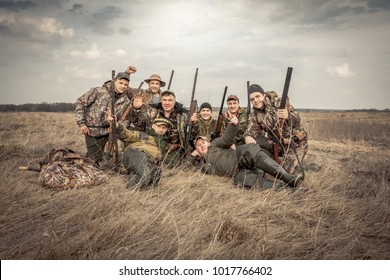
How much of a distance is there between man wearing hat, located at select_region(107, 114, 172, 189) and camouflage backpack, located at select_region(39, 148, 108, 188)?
0.57 m

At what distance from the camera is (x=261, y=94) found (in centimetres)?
570

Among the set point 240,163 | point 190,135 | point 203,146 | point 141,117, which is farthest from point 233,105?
point 141,117

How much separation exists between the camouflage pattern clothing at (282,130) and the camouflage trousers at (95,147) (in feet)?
10.8

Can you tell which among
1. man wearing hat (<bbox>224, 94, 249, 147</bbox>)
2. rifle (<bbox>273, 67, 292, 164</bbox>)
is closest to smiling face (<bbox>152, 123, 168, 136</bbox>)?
man wearing hat (<bbox>224, 94, 249, 147</bbox>)

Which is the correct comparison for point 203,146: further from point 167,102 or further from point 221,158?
point 167,102

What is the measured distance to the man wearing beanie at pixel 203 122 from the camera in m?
6.52

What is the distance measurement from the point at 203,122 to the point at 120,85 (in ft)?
6.67

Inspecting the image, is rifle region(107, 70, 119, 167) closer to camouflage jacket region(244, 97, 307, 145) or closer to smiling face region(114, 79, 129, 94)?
smiling face region(114, 79, 129, 94)

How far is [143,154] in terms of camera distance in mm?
4941

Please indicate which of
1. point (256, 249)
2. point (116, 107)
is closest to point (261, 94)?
point (116, 107)

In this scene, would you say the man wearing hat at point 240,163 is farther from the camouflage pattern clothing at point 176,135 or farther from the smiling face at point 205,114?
the smiling face at point 205,114

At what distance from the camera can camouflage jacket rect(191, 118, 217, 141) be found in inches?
258
